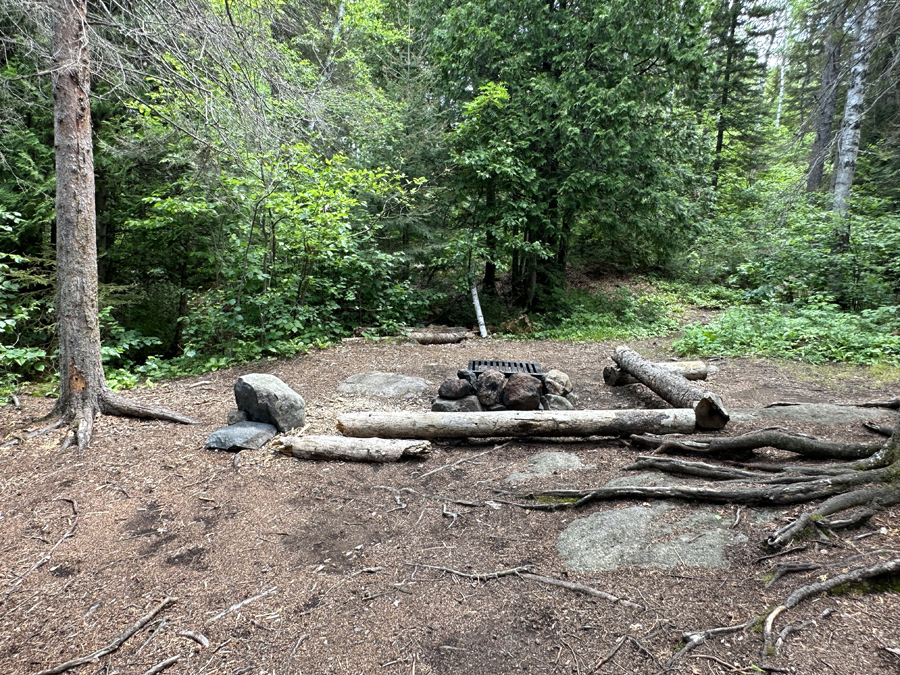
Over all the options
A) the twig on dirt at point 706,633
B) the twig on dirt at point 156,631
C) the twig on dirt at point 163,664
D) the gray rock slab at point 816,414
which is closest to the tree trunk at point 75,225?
the twig on dirt at point 156,631

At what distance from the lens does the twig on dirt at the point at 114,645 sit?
6.47ft

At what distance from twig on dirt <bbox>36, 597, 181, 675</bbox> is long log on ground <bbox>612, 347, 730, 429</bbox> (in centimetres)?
411

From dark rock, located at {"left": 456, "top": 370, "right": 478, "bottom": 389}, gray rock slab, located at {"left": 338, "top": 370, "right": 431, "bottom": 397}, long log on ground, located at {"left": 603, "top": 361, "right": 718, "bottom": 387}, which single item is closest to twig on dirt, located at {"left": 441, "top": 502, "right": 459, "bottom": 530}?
dark rock, located at {"left": 456, "top": 370, "right": 478, "bottom": 389}

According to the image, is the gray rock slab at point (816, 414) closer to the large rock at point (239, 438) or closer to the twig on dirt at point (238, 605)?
the twig on dirt at point (238, 605)

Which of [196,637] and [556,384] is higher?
[556,384]

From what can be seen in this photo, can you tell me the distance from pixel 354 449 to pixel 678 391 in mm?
3511

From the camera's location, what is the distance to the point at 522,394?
4883 mm

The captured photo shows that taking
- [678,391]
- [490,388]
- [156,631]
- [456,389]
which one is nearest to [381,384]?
[456,389]

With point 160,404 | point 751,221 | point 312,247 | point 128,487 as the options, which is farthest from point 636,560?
point 751,221

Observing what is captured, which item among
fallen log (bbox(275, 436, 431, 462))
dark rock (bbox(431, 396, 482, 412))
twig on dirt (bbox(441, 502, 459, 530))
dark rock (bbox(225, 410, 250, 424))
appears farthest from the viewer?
dark rock (bbox(431, 396, 482, 412))

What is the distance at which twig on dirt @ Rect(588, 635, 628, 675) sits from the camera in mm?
1832

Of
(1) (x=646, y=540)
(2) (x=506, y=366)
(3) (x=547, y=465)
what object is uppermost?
(2) (x=506, y=366)

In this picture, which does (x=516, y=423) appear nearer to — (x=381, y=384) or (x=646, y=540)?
(x=646, y=540)

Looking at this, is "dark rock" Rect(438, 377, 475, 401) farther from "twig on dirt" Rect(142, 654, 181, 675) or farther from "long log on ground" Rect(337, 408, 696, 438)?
"twig on dirt" Rect(142, 654, 181, 675)
